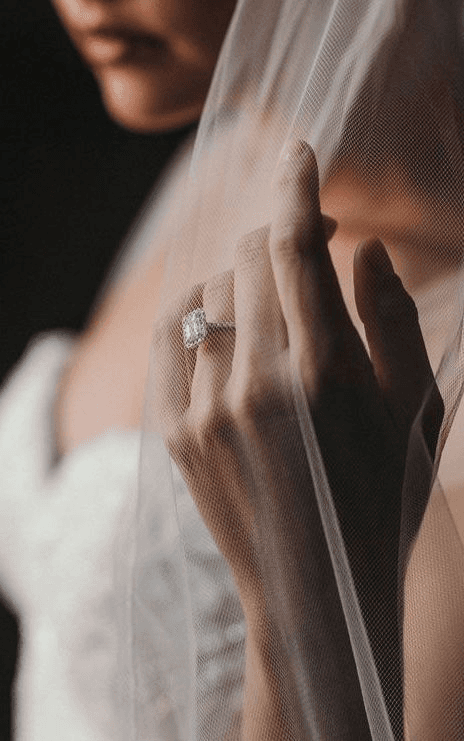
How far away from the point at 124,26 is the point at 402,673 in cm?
70

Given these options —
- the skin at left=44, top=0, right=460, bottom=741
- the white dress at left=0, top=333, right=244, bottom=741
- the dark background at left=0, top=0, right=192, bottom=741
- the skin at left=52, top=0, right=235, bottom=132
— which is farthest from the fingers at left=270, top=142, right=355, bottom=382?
the dark background at left=0, top=0, right=192, bottom=741

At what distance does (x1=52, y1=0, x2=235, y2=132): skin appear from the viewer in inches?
33.0

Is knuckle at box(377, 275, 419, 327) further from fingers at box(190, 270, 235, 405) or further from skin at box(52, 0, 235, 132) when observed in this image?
skin at box(52, 0, 235, 132)

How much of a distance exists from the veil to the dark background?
516 mm

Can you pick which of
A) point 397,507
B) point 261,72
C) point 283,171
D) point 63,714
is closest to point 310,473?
point 397,507

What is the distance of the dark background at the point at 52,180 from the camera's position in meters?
1.00

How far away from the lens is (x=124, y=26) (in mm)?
873

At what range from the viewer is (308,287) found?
417 millimetres

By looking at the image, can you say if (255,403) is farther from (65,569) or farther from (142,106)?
(142,106)

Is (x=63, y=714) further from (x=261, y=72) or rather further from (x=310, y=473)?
(x=261, y=72)

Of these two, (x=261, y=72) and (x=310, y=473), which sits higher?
(x=261, y=72)

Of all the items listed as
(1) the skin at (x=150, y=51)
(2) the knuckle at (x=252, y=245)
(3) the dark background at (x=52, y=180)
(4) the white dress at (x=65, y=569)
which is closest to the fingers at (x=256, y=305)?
(2) the knuckle at (x=252, y=245)

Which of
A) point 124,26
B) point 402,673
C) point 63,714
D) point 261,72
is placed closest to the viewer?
point 402,673

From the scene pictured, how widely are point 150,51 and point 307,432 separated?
581 mm
